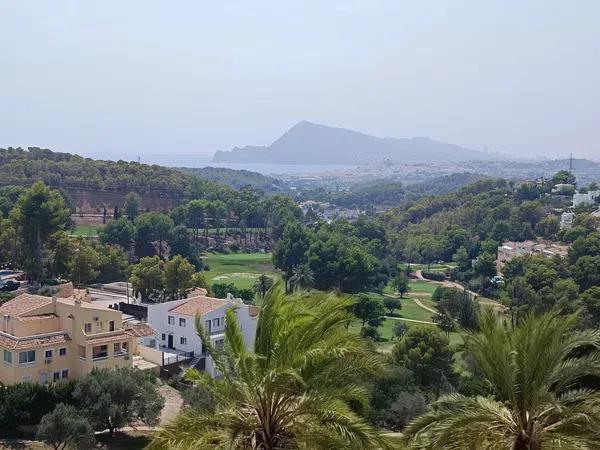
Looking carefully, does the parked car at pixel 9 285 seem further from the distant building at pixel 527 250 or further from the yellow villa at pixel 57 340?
the distant building at pixel 527 250

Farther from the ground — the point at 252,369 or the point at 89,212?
the point at 252,369

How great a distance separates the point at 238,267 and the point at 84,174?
24319mm

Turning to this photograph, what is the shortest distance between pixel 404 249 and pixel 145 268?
41031 millimetres

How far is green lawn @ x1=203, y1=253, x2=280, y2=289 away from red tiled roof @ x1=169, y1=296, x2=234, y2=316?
68.7ft

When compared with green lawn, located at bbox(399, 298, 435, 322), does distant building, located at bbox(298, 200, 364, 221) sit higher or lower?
lower

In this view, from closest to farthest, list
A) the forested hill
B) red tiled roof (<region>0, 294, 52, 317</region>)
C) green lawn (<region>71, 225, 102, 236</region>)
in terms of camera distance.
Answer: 1. red tiled roof (<region>0, 294, 52, 317</region>)
2. green lawn (<region>71, 225, 102, 236</region>)
3. the forested hill

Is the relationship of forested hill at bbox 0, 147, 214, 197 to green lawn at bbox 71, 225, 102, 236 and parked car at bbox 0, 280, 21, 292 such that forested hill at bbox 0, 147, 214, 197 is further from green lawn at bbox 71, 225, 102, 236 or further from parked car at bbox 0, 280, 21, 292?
parked car at bbox 0, 280, 21, 292

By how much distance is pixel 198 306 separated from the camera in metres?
30.7

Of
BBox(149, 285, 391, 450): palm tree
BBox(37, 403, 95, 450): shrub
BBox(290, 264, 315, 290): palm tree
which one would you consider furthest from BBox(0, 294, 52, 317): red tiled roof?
BBox(290, 264, 315, 290): palm tree

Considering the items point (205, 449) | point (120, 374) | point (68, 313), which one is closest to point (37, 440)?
point (120, 374)

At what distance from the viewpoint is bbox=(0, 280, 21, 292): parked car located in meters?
40.0

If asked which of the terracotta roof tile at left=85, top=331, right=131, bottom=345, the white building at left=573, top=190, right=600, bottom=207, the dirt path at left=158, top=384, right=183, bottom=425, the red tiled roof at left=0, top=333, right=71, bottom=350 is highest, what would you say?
the white building at left=573, top=190, right=600, bottom=207

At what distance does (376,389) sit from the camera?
22062 mm

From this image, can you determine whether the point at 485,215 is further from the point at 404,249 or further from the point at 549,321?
the point at 549,321
